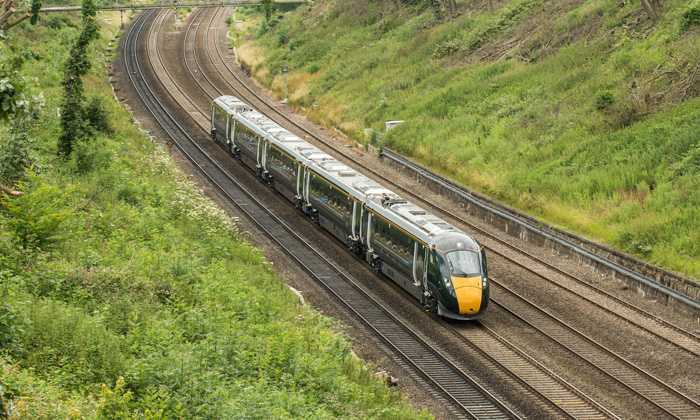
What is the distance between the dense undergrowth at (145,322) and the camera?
11.3 m

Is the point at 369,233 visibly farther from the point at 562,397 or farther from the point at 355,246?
the point at 562,397

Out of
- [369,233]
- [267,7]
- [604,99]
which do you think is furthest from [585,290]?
[267,7]

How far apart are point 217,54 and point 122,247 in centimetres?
4910

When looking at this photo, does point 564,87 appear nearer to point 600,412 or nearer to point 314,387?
point 600,412

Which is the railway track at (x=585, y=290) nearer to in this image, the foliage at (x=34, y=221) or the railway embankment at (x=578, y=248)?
the railway embankment at (x=578, y=248)

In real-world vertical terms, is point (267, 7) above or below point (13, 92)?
above

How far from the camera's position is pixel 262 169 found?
34938 mm

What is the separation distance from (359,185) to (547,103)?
1498 centimetres

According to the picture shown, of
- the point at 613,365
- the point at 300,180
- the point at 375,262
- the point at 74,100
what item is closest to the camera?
the point at 613,365

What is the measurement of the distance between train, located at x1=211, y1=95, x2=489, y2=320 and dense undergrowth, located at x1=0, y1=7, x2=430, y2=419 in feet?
12.0

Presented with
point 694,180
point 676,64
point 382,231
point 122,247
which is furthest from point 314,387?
point 676,64

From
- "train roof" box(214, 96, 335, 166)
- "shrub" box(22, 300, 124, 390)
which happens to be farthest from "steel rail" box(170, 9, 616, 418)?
"train roof" box(214, 96, 335, 166)

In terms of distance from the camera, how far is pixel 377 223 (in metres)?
24.0

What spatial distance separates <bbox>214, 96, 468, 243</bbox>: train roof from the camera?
2186cm
